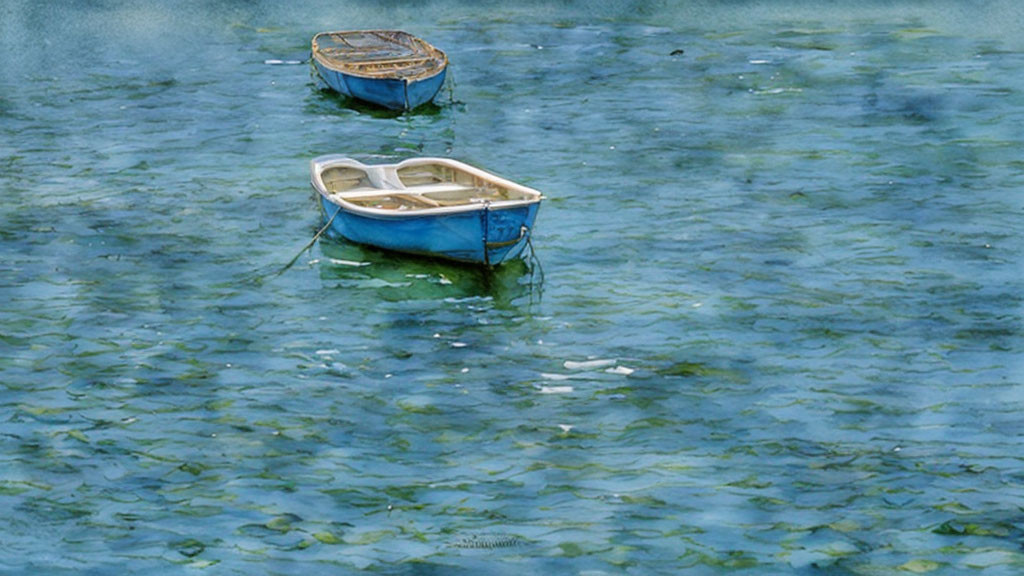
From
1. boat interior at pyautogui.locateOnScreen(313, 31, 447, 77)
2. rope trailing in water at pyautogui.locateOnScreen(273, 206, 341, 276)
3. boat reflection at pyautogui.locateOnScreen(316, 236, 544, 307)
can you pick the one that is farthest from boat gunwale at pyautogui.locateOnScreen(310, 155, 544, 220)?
boat interior at pyautogui.locateOnScreen(313, 31, 447, 77)

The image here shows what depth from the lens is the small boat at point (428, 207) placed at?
25.6 meters

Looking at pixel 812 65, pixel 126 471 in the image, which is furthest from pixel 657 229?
pixel 812 65

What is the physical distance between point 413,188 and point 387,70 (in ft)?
48.3

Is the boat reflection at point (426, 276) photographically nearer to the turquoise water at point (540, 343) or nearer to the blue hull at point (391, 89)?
the turquoise water at point (540, 343)

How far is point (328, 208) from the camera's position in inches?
1101

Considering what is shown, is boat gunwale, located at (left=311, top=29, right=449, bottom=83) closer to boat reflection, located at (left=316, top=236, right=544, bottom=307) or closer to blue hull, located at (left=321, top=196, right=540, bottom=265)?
boat reflection, located at (left=316, top=236, right=544, bottom=307)

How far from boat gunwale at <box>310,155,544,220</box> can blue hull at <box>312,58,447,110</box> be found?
1005cm

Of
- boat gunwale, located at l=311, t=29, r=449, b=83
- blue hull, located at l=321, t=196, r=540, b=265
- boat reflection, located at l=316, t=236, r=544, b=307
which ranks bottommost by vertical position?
boat reflection, located at l=316, t=236, r=544, b=307

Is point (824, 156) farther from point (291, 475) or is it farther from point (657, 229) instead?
point (291, 475)

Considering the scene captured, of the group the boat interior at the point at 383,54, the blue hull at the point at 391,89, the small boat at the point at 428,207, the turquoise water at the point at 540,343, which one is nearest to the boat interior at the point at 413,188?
the small boat at the point at 428,207

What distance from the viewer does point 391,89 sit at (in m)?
40.6

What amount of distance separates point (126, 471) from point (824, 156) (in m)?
21.9

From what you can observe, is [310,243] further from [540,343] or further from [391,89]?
[391,89]

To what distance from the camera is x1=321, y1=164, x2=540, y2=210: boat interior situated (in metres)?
27.9
